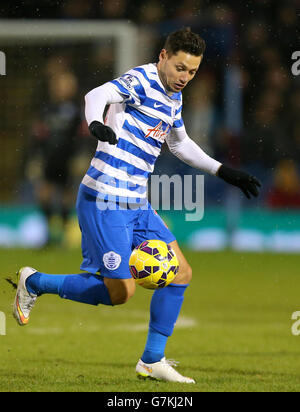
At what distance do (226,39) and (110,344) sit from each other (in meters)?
7.76

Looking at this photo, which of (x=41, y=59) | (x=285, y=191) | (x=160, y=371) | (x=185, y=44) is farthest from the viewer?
(x=41, y=59)

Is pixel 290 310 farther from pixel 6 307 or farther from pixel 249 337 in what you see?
pixel 6 307

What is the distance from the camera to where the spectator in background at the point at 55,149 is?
11914mm

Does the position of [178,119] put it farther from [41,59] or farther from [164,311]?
[41,59]

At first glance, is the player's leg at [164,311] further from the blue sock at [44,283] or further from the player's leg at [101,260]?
the blue sock at [44,283]

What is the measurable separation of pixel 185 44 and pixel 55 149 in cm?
793

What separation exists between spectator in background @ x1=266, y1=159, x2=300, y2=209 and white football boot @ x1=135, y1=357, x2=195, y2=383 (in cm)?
792

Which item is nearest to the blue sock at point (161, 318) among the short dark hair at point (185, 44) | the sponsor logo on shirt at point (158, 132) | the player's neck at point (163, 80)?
the sponsor logo on shirt at point (158, 132)

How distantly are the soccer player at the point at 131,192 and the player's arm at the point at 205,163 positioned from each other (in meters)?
0.17

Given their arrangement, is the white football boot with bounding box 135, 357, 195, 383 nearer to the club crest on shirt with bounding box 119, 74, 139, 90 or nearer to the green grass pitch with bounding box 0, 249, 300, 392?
the green grass pitch with bounding box 0, 249, 300, 392

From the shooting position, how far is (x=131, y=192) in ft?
15.7

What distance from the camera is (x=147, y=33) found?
12.9 meters

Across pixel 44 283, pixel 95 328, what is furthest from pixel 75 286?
pixel 95 328

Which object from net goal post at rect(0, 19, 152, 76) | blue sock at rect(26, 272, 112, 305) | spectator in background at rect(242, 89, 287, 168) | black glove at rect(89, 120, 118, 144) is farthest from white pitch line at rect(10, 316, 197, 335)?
spectator in background at rect(242, 89, 287, 168)
